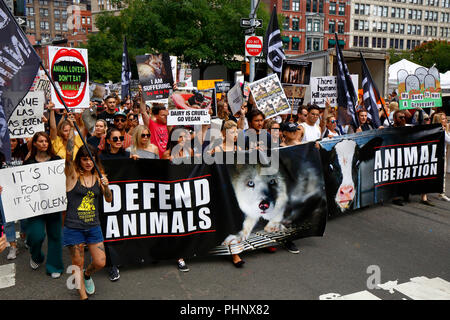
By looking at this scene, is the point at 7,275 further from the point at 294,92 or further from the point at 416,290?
the point at 294,92

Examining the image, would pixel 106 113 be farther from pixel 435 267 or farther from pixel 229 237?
pixel 435 267

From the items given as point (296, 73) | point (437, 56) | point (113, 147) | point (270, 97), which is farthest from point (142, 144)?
point (437, 56)

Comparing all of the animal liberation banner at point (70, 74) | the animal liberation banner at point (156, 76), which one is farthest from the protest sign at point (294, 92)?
the animal liberation banner at point (70, 74)

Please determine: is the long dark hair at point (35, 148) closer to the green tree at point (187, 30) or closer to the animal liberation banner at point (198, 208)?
the animal liberation banner at point (198, 208)

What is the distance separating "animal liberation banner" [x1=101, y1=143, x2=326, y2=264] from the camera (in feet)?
15.8

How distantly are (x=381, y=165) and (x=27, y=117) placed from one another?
5.87 meters

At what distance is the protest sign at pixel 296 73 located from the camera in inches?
362

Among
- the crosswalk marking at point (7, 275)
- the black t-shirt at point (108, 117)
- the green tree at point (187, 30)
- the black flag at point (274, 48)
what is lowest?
the crosswalk marking at point (7, 275)

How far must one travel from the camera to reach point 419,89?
8680 mm

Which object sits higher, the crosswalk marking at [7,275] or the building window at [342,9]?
the building window at [342,9]

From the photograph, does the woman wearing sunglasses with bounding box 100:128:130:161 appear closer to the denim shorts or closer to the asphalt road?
the denim shorts

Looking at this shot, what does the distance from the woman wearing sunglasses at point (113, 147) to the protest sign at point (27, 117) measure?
4.32 feet

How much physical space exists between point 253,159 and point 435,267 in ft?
8.56
